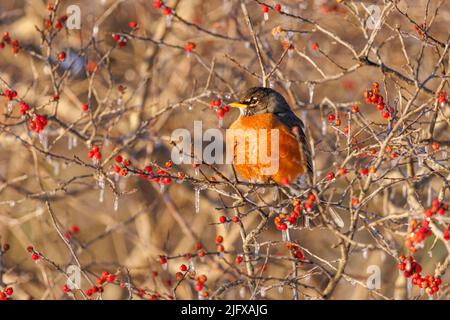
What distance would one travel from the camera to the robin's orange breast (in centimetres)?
562

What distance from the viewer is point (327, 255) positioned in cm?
1008

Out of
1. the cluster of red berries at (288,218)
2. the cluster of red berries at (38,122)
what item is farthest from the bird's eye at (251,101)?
the cluster of red berries at (288,218)

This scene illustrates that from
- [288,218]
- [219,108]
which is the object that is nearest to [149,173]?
[288,218]

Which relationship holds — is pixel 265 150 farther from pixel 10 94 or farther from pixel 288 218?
pixel 10 94

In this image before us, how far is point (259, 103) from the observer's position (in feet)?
20.0

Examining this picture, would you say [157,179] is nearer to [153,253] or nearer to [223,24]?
[153,253]

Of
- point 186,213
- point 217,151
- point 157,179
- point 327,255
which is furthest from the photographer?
point 327,255

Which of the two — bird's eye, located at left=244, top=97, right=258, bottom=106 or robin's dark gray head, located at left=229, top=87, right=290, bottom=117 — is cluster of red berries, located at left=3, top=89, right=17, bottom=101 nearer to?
robin's dark gray head, located at left=229, top=87, right=290, bottom=117

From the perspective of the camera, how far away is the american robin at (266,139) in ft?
18.5

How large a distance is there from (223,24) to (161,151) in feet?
5.73

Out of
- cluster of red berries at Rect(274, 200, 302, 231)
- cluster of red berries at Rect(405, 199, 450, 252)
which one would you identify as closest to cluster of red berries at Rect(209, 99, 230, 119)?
cluster of red berries at Rect(274, 200, 302, 231)

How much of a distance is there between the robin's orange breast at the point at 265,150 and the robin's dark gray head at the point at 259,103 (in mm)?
209

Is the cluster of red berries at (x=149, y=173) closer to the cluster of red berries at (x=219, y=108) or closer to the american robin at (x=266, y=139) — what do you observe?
the american robin at (x=266, y=139)

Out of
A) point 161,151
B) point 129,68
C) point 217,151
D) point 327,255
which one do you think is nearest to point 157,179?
point 217,151
